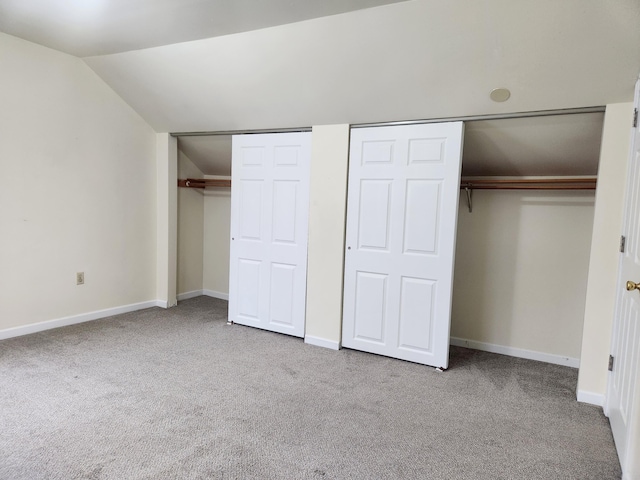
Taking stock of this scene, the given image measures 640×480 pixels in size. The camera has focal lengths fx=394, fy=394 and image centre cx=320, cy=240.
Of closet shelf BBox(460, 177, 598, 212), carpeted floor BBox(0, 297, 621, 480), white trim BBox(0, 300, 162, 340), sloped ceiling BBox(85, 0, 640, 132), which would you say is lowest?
carpeted floor BBox(0, 297, 621, 480)

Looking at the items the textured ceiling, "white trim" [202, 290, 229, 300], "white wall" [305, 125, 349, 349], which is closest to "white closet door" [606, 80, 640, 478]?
the textured ceiling

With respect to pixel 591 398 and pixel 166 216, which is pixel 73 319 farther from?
pixel 591 398

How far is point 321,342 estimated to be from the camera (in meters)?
3.46

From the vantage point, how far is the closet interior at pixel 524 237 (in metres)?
2.97

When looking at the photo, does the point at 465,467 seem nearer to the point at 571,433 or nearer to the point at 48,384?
the point at 571,433

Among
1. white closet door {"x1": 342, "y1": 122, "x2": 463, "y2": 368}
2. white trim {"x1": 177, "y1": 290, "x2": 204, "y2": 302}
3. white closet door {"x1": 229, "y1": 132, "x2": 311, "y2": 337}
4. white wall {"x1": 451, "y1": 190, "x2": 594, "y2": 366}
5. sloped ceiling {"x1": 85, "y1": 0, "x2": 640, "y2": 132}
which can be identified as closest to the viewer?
sloped ceiling {"x1": 85, "y1": 0, "x2": 640, "y2": 132}

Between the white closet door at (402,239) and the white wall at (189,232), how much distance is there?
2.32 meters

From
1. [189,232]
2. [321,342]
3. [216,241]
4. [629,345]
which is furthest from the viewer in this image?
[216,241]

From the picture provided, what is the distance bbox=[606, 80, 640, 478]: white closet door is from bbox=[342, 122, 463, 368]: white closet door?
3.31 ft

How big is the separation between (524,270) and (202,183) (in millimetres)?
3529

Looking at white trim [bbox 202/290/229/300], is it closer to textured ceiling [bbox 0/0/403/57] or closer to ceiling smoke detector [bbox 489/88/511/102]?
textured ceiling [bbox 0/0/403/57]

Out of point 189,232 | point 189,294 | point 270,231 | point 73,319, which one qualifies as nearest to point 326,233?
point 270,231

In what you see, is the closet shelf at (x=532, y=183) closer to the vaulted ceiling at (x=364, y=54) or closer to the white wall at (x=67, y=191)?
the vaulted ceiling at (x=364, y=54)

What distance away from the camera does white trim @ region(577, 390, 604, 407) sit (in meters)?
2.54
